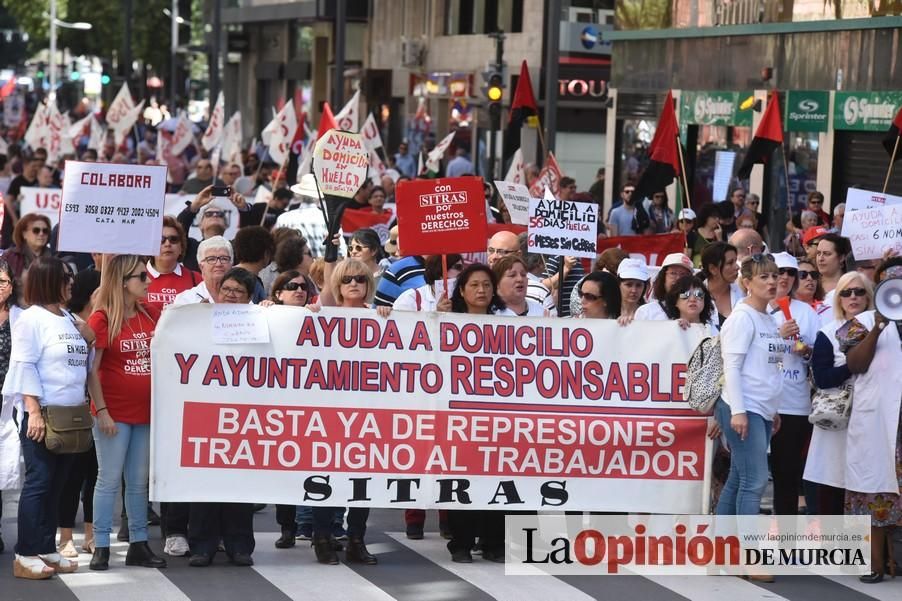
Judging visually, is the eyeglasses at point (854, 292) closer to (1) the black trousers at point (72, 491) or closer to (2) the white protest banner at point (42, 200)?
(1) the black trousers at point (72, 491)

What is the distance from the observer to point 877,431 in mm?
9312

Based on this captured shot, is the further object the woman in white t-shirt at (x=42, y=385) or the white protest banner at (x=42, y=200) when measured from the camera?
the white protest banner at (x=42, y=200)

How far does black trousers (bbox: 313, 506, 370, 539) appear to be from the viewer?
364 inches

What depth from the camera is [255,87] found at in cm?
5903

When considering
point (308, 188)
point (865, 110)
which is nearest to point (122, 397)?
point (308, 188)

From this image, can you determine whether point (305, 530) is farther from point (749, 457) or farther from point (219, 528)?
point (749, 457)

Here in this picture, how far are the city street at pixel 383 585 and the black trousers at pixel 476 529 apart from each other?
12 cm

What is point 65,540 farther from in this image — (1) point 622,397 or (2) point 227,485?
(1) point 622,397

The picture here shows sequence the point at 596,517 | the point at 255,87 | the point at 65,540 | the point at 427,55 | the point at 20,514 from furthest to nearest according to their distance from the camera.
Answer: the point at 255,87
the point at 427,55
the point at 596,517
the point at 65,540
the point at 20,514

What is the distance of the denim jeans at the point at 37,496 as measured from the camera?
8664mm

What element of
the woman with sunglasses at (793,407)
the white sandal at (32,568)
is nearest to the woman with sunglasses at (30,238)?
the white sandal at (32,568)

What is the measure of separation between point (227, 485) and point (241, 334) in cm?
80

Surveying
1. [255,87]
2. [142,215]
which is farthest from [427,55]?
[142,215]

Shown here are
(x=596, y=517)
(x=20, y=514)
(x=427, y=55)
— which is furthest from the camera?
(x=427, y=55)
